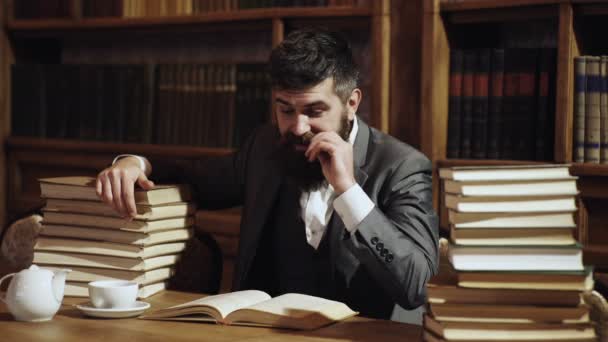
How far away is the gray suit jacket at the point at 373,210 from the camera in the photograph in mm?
1783

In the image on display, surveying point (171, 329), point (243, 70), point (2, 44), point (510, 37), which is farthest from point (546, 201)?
point (2, 44)

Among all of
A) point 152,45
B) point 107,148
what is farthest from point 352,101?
point 152,45

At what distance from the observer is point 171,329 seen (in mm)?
1602

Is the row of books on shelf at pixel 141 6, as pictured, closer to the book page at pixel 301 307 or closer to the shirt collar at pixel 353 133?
the shirt collar at pixel 353 133

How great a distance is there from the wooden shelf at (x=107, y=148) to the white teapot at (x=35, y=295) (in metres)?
1.62

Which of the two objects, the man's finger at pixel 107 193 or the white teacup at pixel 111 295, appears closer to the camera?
the white teacup at pixel 111 295

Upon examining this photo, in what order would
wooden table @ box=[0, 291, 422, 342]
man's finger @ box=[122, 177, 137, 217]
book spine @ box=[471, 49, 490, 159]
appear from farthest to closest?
1. book spine @ box=[471, 49, 490, 159]
2. man's finger @ box=[122, 177, 137, 217]
3. wooden table @ box=[0, 291, 422, 342]

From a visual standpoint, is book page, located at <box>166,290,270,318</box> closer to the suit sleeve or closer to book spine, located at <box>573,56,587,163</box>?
the suit sleeve

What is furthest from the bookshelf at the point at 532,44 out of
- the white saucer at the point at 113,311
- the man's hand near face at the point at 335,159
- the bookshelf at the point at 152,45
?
the white saucer at the point at 113,311

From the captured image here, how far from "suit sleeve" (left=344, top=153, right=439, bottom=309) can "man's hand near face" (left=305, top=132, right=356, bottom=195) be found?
0.10 m

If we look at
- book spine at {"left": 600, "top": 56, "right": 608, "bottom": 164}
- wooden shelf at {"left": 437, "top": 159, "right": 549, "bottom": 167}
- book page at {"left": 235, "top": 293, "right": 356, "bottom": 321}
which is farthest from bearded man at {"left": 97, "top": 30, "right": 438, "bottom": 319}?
book spine at {"left": 600, "top": 56, "right": 608, "bottom": 164}

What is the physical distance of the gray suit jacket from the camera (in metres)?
1.78

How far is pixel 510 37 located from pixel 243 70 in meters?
1.00

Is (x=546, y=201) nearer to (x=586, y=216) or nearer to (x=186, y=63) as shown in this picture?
(x=586, y=216)
